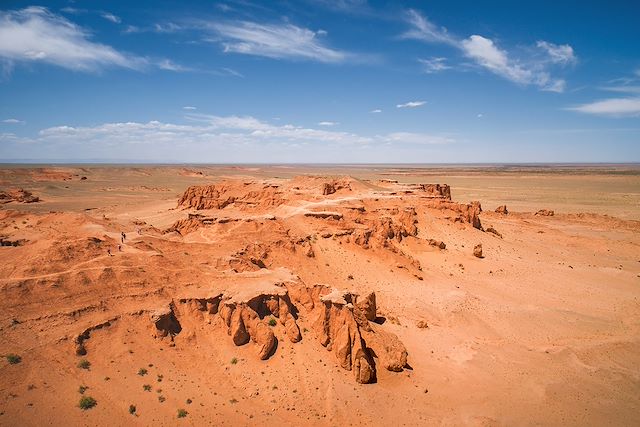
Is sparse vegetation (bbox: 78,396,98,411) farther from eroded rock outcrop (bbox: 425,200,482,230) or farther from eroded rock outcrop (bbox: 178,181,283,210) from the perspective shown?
eroded rock outcrop (bbox: 425,200,482,230)

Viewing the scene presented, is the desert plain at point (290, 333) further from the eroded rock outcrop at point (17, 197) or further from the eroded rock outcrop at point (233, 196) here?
the eroded rock outcrop at point (17, 197)

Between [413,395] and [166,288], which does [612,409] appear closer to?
[413,395]

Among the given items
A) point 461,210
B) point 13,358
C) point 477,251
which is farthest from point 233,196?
point 13,358

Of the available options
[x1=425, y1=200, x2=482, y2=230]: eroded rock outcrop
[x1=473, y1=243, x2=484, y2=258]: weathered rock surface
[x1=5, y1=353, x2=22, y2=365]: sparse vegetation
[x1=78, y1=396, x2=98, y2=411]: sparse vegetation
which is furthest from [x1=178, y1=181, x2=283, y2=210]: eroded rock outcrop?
[x1=78, y1=396, x2=98, y2=411]: sparse vegetation

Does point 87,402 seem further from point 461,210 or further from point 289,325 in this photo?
point 461,210

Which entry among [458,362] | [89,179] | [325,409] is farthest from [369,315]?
[89,179]

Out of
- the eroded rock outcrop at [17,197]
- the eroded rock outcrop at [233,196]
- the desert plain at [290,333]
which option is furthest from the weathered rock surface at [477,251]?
the eroded rock outcrop at [17,197]
